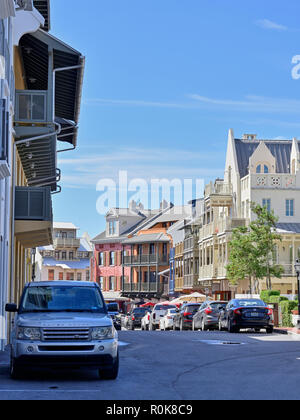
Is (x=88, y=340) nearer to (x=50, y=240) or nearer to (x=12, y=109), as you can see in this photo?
(x=12, y=109)

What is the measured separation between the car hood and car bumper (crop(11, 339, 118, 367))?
1.03ft

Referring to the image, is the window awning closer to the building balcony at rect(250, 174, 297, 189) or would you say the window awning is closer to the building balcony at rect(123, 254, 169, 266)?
the building balcony at rect(250, 174, 297, 189)

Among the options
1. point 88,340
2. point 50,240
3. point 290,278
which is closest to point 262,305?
point 50,240

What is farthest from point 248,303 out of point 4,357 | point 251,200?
point 251,200

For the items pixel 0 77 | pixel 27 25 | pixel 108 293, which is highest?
pixel 27 25

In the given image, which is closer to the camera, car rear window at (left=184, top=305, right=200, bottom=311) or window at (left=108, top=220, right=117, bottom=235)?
car rear window at (left=184, top=305, right=200, bottom=311)

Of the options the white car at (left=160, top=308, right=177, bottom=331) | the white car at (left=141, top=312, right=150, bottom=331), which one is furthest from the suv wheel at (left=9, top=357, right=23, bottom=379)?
the white car at (left=141, top=312, right=150, bottom=331)

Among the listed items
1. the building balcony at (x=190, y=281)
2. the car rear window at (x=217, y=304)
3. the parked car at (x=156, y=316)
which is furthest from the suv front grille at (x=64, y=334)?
the building balcony at (x=190, y=281)

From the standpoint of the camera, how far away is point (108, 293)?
98750 mm

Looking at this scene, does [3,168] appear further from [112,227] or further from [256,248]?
[112,227]

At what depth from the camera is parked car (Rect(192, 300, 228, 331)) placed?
120ft

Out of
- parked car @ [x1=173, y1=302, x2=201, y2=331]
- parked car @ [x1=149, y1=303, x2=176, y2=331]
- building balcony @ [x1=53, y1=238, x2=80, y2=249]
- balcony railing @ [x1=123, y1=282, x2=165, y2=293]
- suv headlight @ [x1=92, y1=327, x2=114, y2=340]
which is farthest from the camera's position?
building balcony @ [x1=53, y1=238, x2=80, y2=249]
